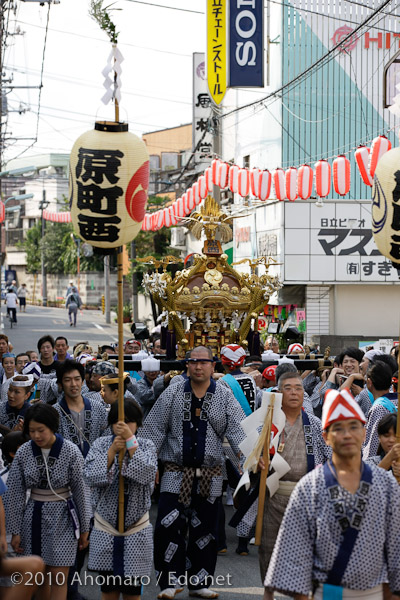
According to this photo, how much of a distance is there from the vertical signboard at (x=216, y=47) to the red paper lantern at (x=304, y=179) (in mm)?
3975

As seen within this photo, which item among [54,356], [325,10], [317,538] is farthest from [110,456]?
[325,10]

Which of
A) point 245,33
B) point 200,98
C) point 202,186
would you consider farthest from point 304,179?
point 200,98

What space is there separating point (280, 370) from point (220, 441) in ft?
2.77

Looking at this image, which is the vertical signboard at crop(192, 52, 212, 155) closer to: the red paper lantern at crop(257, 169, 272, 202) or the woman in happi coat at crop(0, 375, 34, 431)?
the red paper lantern at crop(257, 169, 272, 202)

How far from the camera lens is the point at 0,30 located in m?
27.7

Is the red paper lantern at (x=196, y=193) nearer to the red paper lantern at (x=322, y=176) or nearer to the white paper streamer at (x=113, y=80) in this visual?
the red paper lantern at (x=322, y=176)

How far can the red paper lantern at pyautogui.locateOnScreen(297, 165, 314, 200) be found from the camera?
17906mm

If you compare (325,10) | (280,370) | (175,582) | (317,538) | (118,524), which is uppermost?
(325,10)

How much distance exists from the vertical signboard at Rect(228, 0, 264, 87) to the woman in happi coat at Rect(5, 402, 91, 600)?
16580 mm

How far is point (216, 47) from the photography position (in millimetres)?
21109

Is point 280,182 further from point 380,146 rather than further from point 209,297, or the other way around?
point 209,297

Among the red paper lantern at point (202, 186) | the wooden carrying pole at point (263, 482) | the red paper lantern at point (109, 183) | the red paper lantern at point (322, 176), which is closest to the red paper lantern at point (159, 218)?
the red paper lantern at point (202, 186)

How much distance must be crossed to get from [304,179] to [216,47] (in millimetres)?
5055

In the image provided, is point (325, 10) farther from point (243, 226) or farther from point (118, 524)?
point (118, 524)
